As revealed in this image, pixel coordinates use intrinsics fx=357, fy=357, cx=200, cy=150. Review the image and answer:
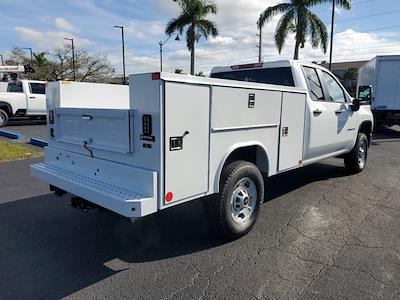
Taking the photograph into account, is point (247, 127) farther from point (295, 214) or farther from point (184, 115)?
point (295, 214)

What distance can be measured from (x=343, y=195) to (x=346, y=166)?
63.7 inches

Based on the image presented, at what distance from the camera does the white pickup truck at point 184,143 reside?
3047mm

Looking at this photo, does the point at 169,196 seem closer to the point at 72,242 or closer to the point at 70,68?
the point at 72,242

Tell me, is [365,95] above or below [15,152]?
above

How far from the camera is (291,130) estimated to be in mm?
4746

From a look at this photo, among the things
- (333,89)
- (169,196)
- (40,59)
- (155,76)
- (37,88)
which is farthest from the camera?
(40,59)

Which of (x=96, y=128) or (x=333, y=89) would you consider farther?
(x=333, y=89)

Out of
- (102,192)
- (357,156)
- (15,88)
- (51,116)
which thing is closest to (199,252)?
(102,192)

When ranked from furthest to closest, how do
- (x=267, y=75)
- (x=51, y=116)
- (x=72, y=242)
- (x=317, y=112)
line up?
1. (x=267, y=75)
2. (x=317, y=112)
3. (x=51, y=116)
4. (x=72, y=242)

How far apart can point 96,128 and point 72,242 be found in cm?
135

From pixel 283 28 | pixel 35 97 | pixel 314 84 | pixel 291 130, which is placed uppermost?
pixel 283 28

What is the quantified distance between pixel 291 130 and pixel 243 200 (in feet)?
4.26

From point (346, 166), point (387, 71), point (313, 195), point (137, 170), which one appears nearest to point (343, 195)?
point (313, 195)

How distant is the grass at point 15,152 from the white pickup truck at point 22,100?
22.0ft
